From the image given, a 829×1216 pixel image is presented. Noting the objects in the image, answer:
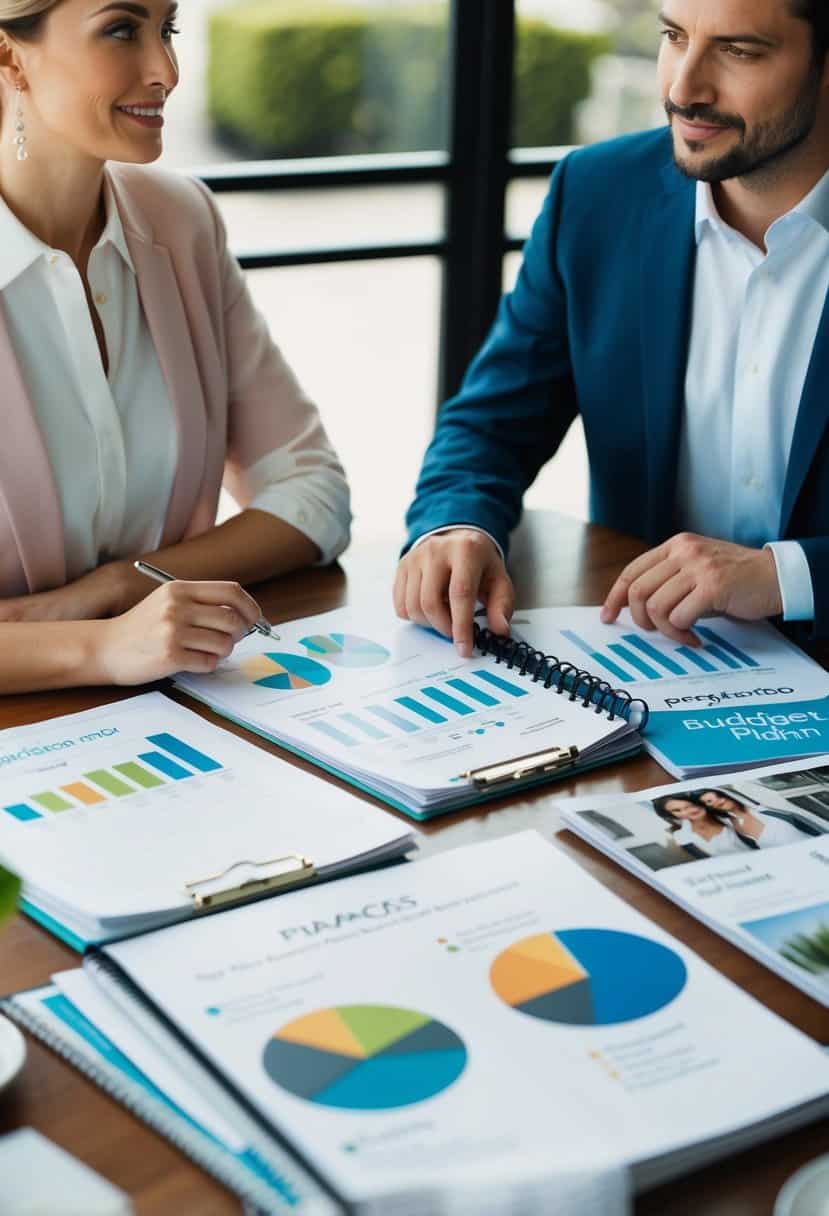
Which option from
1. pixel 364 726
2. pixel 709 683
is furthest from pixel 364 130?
pixel 364 726

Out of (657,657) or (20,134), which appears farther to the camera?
(20,134)

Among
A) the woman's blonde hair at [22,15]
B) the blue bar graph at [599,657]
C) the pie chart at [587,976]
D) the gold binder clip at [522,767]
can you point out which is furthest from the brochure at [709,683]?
the woman's blonde hair at [22,15]

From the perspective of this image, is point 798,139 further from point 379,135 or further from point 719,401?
point 379,135

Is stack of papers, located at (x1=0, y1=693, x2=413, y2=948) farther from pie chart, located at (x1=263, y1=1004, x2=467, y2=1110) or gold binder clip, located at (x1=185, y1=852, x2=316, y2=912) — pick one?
pie chart, located at (x1=263, y1=1004, x2=467, y2=1110)

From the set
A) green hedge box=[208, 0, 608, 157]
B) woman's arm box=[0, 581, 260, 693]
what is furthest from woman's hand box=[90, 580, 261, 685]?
green hedge box=[208, 0, 608, 157]

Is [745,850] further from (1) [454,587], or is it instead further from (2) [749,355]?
(2) [749,355]

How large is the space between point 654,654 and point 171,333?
0.78m

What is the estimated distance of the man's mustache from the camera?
6.20ft

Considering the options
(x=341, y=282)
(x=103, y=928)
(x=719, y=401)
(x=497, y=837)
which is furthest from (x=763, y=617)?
(x=341, y=282)

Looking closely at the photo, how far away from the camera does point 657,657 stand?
5.19 ft

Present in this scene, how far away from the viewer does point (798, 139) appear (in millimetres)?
1933

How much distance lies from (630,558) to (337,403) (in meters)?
2.53

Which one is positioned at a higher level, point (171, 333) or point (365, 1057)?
point (171, 333)

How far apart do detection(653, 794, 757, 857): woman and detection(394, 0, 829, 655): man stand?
41cm
